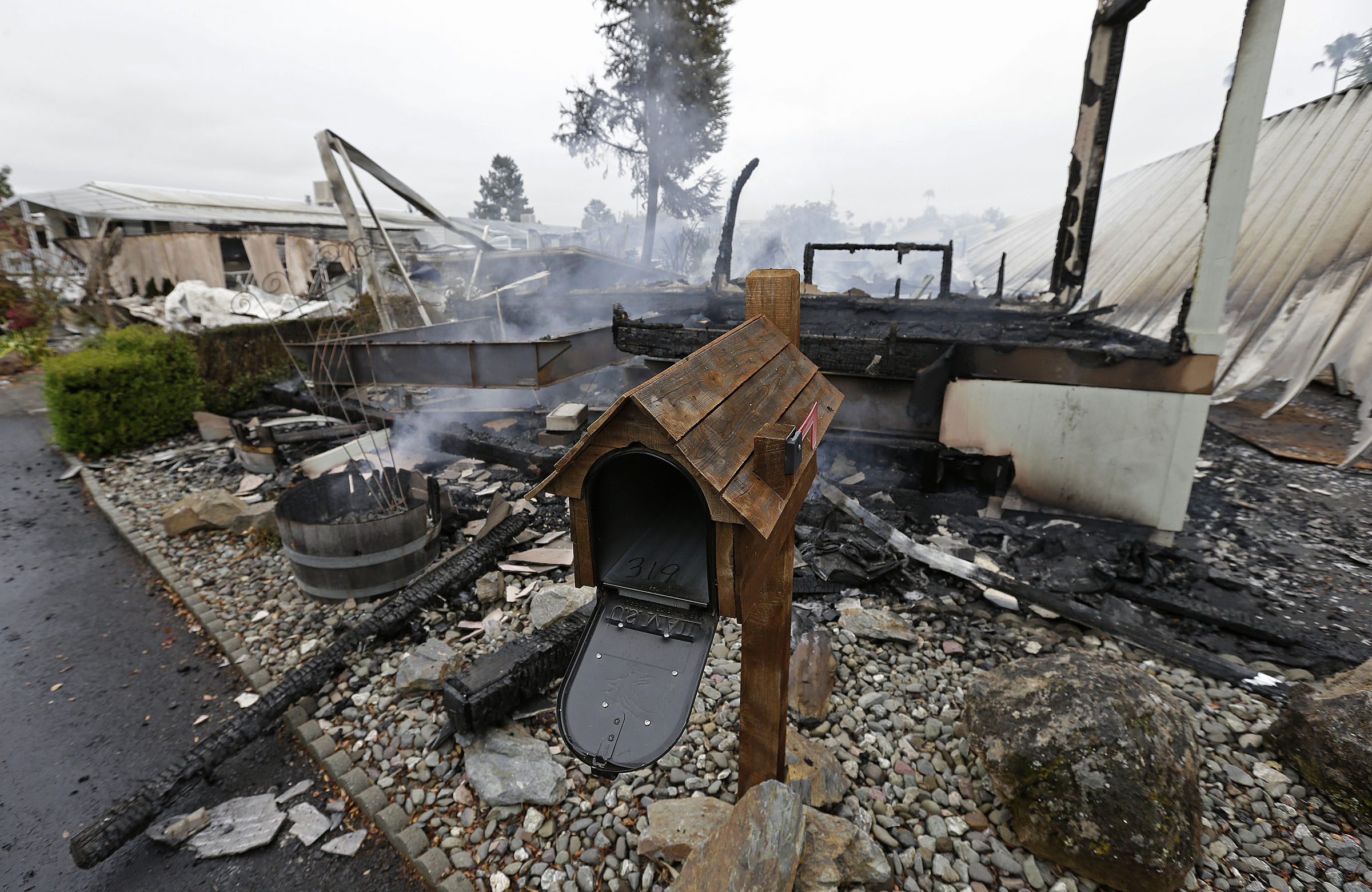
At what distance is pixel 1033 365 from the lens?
15.8 feet

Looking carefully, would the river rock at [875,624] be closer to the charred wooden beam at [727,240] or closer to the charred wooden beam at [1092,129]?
the charred wooden beam at [1092,129]

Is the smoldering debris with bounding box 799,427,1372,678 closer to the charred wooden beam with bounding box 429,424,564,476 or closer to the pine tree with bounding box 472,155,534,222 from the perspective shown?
the charred wooden beam with bounding box 429,424,564,476

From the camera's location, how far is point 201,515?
18.4 ft

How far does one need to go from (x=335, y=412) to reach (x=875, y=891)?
8.66 metres

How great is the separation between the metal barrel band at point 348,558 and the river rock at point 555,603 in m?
1.18

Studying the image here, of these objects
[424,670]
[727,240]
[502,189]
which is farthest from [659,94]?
[502,189]

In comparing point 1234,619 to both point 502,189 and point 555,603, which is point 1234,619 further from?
point 502,189

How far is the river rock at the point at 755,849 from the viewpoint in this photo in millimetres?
1866

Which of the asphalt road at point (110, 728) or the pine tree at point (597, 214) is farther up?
the pine tree at point (597, 214)

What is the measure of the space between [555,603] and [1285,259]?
15.0 m

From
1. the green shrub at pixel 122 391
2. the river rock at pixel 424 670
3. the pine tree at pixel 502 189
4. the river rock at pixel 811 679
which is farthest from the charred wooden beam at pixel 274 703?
the pine tree at pixel 502 189

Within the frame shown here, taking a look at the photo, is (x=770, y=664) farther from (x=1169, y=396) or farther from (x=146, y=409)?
(x=146, y=409)

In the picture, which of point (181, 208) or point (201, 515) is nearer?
point (201, 515)

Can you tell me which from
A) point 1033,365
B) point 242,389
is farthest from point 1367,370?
point 242,389
